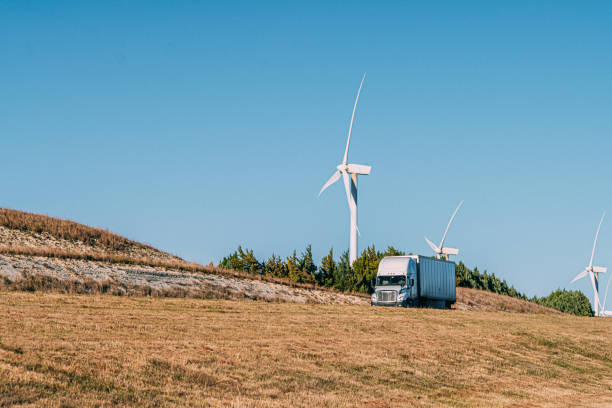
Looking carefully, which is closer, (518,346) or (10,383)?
(10,383)

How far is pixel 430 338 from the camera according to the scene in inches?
1229

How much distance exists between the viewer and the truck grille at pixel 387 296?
5003 centimetres

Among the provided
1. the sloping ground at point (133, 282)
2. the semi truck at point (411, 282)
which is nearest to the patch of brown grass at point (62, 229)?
the sloping ground at point (133, 282)

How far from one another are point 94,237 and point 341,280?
28.1 m

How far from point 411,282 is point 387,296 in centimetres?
246

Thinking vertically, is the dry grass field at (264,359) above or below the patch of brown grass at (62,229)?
below

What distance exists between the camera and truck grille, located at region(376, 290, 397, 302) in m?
50.0

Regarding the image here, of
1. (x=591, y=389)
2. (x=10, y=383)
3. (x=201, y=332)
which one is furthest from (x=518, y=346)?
(x=10, y=383)

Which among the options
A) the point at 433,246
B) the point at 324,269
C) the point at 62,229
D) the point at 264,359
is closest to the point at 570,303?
the point at 433,246

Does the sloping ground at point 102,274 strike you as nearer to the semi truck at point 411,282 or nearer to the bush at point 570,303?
the semi truck at point 411,282

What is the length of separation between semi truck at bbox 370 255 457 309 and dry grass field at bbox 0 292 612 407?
1265cm

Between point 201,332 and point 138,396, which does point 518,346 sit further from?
point 138,396

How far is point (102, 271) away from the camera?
46.2 m

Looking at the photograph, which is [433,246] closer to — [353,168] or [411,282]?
[353,168]
